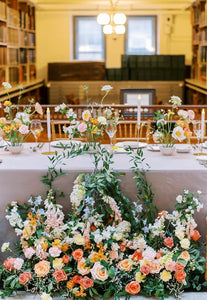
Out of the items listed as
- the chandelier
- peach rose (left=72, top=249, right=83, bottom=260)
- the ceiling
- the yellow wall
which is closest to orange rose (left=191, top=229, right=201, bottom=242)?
peach rose (left=72, top=249, right=83, bottom=260)

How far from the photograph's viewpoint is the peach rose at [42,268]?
3115 millimetres

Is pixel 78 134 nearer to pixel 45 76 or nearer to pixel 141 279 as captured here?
pixel 141 279

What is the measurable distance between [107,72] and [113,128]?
8449 mm

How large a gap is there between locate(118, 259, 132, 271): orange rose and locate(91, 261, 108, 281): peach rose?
13 cm

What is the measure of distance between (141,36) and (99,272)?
9.75 metres

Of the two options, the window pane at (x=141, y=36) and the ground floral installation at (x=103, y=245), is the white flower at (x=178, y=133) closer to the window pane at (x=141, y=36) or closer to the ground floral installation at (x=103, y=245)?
the ground floral installation at (x=103, y=245)

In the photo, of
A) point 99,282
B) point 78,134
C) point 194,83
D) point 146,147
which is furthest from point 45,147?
point 194,83

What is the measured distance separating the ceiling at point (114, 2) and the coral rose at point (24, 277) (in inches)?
341

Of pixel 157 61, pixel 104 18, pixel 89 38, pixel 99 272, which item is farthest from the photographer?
pixel 89 38

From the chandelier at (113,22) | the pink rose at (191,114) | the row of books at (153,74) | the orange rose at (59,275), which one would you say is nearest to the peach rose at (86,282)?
the orange rose at (59,275)

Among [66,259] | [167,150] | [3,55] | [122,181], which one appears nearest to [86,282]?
[66,259]

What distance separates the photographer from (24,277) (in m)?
3.14

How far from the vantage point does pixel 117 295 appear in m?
3.06

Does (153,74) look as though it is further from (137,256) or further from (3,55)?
(137,256)
